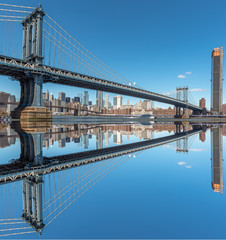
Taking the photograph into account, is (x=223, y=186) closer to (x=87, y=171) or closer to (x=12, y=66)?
(x=87, y=171)

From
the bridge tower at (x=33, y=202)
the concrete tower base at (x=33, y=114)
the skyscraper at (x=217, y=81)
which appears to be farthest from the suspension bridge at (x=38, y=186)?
the skyscraper at (x=217, y=81)

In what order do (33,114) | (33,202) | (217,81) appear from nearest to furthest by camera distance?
(33,202) → (33,114) → (217,81)

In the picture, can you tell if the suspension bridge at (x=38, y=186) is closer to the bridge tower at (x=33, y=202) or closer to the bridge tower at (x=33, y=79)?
the bridge tower at (x=33, y=202)

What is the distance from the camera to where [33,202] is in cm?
345

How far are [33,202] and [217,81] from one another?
11916 cm

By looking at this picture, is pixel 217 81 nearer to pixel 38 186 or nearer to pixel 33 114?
pixel 33 114

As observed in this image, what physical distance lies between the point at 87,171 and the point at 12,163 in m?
2.21

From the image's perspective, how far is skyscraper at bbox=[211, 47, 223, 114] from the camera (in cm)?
9862

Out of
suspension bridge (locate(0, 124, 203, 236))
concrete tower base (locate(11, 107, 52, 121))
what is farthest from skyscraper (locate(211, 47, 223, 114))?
suspension bridge (locate(0, 124, 203, 236))

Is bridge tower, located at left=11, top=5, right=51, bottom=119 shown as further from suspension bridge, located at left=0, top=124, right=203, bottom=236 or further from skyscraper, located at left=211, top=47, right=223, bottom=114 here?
skyscraper, located at left=211, top=47, right=223, bottom=114

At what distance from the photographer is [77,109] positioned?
68875mm

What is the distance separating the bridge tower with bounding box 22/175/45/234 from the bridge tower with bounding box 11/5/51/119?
2520cm

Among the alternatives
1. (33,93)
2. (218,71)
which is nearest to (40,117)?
(33,93)

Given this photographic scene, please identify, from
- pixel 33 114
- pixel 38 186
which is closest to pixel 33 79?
pixel 33 114
